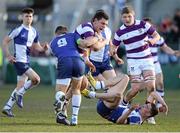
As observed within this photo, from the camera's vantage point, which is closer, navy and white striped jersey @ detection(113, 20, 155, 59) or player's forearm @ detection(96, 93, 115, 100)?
player's forearm @ detection(96, 93, 115, 100)

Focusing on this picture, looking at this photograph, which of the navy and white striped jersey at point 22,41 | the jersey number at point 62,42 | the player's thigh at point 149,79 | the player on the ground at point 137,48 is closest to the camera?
the jersey number at point 62,42

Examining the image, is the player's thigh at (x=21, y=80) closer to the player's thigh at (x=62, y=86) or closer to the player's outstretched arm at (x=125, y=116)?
the player's thigh at (x=62, y=86)

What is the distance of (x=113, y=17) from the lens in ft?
127

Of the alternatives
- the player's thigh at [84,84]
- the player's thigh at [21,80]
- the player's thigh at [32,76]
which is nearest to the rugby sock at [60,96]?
the player's thigh at [84,84]

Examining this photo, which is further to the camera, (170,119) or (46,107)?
(46,107)

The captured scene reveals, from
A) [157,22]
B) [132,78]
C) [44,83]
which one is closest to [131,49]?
[132,78]

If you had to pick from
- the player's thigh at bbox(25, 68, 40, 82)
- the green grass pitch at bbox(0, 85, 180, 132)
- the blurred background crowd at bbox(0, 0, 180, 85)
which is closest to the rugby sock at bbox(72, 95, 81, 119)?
the green grass pitch at bbox(0, 85, 180, 132)

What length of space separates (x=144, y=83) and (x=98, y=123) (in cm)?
187

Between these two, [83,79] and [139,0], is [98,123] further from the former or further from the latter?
[139,0]

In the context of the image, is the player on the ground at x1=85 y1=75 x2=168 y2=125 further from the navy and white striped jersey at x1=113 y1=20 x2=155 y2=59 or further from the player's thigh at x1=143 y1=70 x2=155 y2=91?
the navy and white striped jersey at x1=113 y1=20 x2=155 y2=59

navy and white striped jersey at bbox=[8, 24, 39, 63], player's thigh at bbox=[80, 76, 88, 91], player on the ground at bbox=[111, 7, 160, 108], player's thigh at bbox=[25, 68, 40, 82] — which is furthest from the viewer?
navy and white striped jersey at bbox=[8, 24, 39, 63]

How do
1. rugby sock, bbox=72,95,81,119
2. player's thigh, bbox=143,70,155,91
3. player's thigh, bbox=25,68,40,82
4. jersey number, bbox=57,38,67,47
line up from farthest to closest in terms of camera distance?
player's thigh, bbox=25,68,40,82, player's thigh, bbox=143,70,155,91, jersey number, bbox=57,38,67,47, rugby sock, bbox=72,95,81,119

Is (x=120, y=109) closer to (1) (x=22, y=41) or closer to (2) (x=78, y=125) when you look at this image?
(2) (x=78, y=125)

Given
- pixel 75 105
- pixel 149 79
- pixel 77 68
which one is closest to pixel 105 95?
pixel 75 105
